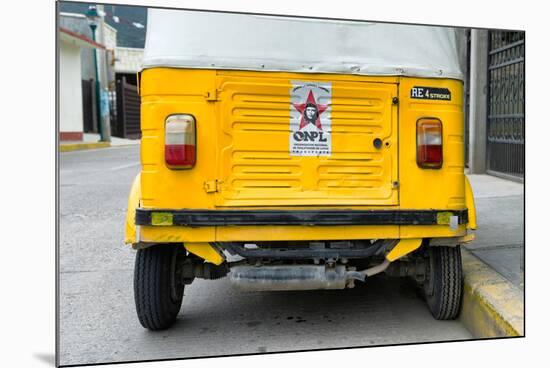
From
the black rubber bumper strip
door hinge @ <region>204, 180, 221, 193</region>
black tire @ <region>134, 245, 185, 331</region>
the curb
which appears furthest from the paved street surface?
black tire @ <region>134, 245, 185, 331</region>

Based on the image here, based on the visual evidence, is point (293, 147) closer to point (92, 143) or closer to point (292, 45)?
point (292, 45)

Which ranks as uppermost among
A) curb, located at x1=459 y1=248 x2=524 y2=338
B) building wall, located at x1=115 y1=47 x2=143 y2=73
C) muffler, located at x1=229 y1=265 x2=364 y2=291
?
building wall, located at x1=115 y1=47 x2=143 y2=73

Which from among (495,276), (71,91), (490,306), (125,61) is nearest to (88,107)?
(71,91)

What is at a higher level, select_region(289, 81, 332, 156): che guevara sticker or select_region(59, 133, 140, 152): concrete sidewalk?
select_region(59, 133, 140, 152): concrete sidewalk

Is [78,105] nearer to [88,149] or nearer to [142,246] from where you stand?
[88,149]

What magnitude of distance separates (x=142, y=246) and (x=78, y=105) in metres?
10.3

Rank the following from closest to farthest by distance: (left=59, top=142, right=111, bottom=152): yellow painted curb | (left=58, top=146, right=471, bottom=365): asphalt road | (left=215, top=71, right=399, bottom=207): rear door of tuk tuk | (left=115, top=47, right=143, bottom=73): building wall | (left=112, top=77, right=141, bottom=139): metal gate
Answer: (left=215, top=71, right=399, bottom=207): rear door of tuk tuk → (left=58, top=146, right=471, bottom=365): asphalt road → (left=59, top=142, right=111, bottom=152): yellow painted curb → (left=115, top=47, right=143, bottom=73): building wall → (left=112, top=77, right=141, bottom=139): metal gate

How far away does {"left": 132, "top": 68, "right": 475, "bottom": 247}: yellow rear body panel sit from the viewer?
275 centimetres

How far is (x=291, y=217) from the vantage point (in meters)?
2.80

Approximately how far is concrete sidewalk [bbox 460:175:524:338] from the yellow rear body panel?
0.51 m

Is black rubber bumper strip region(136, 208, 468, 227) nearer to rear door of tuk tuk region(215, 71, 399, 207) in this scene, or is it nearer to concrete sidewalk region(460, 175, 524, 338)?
rear door of tuk tuk region(215, 71, 399, 207)

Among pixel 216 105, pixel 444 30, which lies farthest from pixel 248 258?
pixel 444 30

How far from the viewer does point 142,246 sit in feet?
9.46

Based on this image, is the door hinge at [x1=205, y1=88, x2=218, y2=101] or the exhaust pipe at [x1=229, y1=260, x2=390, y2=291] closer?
the door hinge at [x1=205, y1=88, x2=218, y2=101]
